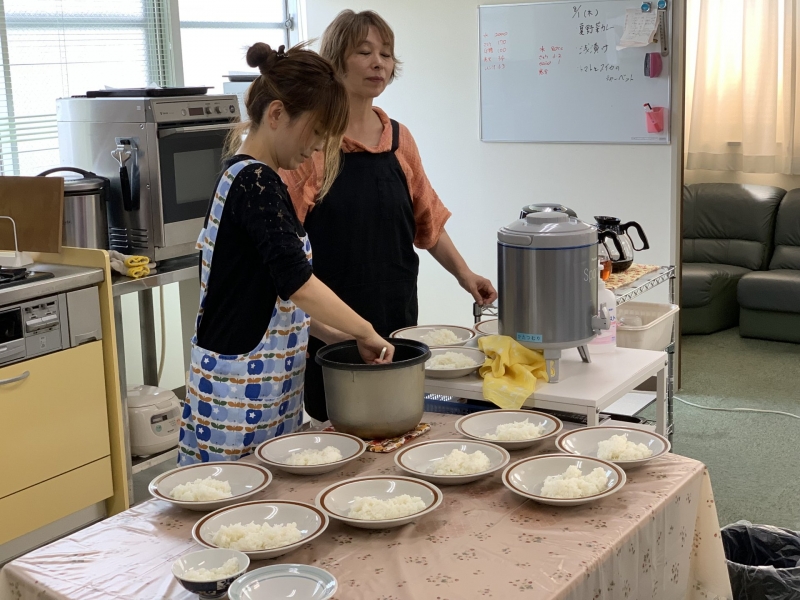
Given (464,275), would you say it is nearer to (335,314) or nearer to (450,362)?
(450,362)

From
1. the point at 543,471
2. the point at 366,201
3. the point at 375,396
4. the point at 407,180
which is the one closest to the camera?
the point at 543,471

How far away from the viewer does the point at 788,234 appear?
220 inches

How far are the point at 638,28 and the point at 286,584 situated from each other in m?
3.33

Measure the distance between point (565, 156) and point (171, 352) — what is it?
2.01 m

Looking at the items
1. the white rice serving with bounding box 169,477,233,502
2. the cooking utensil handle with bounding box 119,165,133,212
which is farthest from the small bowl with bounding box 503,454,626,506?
the cooking utensil handle with bounding box 119,165,133,212

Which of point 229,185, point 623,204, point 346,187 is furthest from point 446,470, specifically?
point 623,204

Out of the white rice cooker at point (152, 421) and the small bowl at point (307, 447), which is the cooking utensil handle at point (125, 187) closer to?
the white rice cooker at point (152, 421)

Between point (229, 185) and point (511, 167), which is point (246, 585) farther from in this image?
point (511, 167)

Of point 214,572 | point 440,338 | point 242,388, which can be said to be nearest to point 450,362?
point 440,338

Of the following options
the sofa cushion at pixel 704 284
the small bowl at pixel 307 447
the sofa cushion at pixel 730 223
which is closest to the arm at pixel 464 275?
the small bowl at pixel 307 447

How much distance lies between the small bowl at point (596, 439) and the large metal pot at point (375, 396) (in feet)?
0.94

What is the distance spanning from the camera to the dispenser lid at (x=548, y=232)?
1.98 m

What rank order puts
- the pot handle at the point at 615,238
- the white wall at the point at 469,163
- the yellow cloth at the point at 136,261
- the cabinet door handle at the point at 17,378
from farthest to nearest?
1. the white wall at the point at 469,163
2. the yellow cloth at the point at 136,261
3. the pot handle at the point at 615,238
4. the cabinet door handle at the point at 17,378

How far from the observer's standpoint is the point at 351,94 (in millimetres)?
2393
